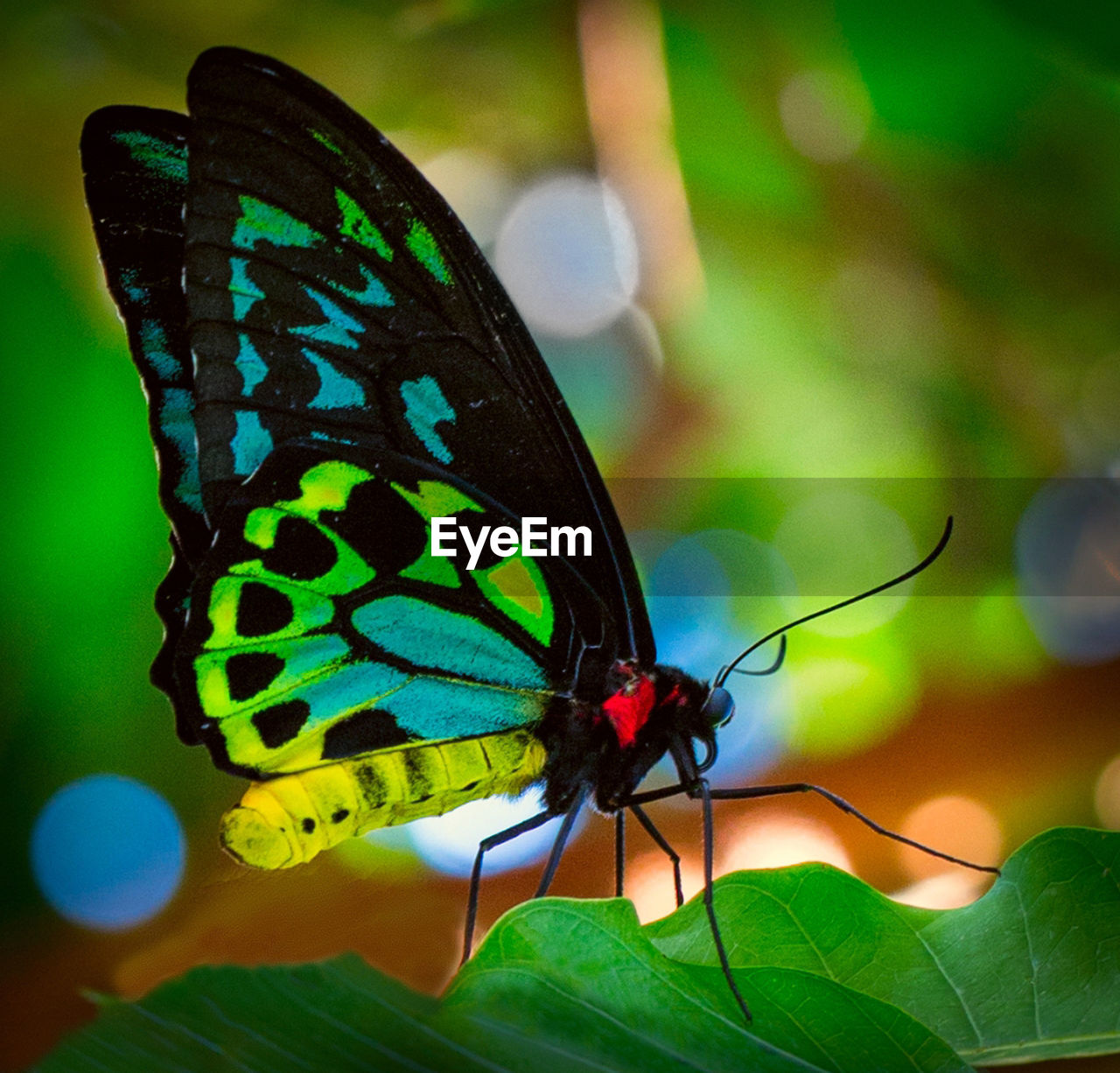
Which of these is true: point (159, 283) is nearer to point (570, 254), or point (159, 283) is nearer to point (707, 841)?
point (707, 841)

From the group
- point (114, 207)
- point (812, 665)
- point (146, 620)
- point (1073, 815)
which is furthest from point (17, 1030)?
point (1073, 815)

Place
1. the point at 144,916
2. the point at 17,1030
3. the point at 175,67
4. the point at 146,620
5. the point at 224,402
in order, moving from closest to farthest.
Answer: the point at 224,402, the point at 17,1030, the point at 144,916, the point at 146,620, the point at 175,67

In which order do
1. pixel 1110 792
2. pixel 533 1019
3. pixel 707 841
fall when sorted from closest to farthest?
pixel 533 1019 → pixel 707 841 → pixel 1110 792

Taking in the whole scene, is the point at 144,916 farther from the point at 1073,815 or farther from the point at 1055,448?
the point at 1055,448

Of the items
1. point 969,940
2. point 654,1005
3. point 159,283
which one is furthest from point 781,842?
point 159,283

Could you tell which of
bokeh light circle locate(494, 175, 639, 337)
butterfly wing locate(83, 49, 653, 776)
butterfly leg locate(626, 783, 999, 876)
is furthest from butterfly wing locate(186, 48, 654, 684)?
bokeh light circle locate(494, 175, 639, 337)
